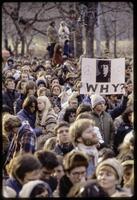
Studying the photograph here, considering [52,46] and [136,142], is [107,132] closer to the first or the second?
[136,142]

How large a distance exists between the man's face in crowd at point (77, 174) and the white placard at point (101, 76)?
3.51 meters

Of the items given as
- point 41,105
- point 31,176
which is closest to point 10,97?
point 41,105

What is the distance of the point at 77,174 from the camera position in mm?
5078

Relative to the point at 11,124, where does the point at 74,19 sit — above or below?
above

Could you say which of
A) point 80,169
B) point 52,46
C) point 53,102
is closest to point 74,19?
point 52,46

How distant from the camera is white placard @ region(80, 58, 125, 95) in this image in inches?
339

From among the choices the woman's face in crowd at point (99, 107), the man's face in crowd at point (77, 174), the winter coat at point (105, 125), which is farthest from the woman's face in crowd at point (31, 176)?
the woman's face in crowd at point (99, 107)

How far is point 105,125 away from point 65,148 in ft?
6.60

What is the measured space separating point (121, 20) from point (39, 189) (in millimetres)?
26586

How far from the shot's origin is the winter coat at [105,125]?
8.07 meters

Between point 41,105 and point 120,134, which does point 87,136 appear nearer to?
point 120,134

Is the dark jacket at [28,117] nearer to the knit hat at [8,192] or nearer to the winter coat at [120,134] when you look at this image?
the winter coat at [120,134]

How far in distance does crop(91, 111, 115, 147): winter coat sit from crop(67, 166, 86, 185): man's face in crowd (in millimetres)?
2870

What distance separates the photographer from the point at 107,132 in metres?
8.20
